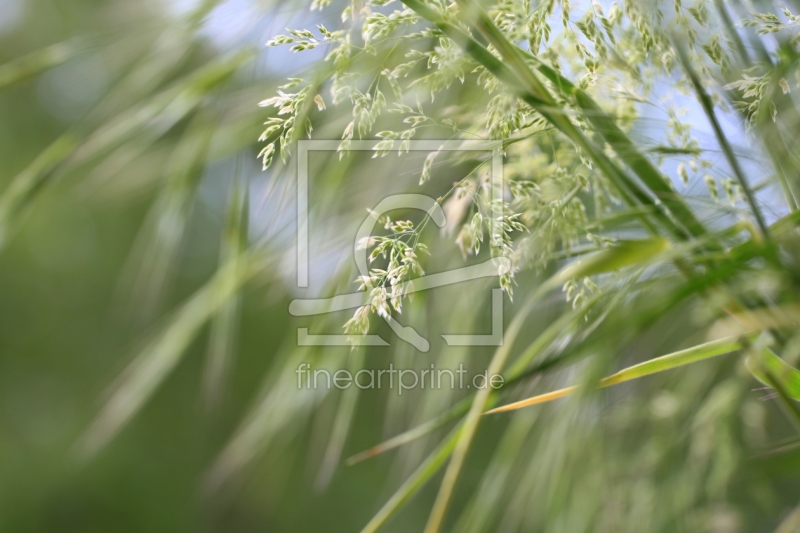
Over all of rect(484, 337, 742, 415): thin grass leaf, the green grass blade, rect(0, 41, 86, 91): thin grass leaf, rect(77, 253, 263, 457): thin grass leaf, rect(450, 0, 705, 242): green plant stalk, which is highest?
rect(0, 41, 86, 91): thin grass leaf

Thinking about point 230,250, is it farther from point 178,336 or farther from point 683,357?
point 683,357

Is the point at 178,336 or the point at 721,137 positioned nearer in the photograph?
the point at 721,137

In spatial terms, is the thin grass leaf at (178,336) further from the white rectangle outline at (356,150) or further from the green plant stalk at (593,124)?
the green plant stalk at (593,124)

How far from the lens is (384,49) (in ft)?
0.81

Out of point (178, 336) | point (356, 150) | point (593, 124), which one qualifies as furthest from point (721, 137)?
point (178, 336)

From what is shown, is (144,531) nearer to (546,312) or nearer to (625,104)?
(546,312)

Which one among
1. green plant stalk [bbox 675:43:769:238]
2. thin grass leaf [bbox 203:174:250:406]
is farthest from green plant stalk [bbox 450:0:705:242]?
thin grass leaf [bbox 203:174:250:406]

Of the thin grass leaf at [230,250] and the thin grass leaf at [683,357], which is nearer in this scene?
the thin grass leaf at [683,357]

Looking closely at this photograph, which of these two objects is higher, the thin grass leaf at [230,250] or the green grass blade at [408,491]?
the thin grass leaf at [230,250]

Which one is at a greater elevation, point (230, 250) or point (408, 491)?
point (230, 250)

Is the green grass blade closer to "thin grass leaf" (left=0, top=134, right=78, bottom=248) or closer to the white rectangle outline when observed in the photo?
the white rectangle outline

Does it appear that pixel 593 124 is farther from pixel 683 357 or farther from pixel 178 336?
pixel 178 336

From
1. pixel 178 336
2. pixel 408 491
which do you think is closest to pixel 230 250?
pixel 178 336

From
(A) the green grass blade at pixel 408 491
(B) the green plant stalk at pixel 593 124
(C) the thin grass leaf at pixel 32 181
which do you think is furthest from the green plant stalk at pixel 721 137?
(C) the thin grass leaf at pixel 32 181
